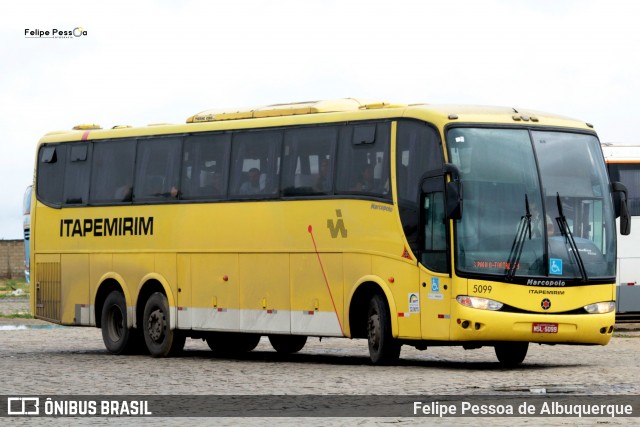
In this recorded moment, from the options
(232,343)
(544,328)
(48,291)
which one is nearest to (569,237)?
(544,328)

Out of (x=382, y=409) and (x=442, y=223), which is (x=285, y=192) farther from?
(x=382, y=409)

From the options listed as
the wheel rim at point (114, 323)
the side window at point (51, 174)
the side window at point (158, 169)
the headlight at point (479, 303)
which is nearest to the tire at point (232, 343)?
the wheel rim at point (114, 323)

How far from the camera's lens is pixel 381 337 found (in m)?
22.8

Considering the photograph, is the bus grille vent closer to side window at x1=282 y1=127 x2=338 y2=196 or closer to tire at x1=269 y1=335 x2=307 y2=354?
tire at x1=269 y1=335 x2=307 y2=354

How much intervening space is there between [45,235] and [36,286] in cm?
95

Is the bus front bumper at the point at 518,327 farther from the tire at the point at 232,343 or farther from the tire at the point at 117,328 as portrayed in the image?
the tire at the point at 117,328

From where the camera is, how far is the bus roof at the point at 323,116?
74.0ft

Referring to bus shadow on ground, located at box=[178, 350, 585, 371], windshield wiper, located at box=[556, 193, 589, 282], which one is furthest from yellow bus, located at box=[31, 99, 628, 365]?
bus shadow on ground, located at box=[178, 350, 585, 371]

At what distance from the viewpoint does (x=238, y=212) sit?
2564 centimetres

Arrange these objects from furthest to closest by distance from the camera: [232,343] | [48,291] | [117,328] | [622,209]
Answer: [48,291] < [232,343] < [117,328] < [622,209]

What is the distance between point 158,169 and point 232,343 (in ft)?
10.7

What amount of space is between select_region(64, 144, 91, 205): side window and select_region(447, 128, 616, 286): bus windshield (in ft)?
29.0

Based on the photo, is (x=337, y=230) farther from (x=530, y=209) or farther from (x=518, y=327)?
(x=518, y=327)

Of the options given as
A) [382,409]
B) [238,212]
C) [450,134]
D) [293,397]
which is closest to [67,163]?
[238,212]
